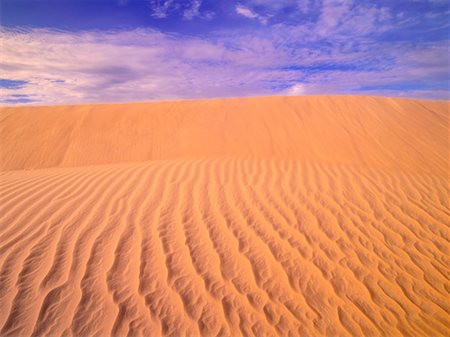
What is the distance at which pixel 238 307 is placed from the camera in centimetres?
277

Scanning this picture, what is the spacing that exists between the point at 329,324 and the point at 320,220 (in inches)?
65.4

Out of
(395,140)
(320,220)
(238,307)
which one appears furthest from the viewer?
(395,140)

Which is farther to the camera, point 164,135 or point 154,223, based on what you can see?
point 164,135

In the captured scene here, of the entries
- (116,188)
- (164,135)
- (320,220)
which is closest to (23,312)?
(116,188)

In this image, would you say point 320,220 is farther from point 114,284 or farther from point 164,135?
point 164,135

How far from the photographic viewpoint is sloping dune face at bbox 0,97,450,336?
2.66m

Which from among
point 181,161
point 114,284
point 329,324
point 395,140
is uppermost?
point 114,284

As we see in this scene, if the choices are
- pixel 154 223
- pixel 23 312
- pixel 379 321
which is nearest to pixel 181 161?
pixel 154 223

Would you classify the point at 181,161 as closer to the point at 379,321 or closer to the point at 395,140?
the point at 379,321

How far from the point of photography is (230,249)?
3480 mm

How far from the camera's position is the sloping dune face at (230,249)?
2658 millimetres

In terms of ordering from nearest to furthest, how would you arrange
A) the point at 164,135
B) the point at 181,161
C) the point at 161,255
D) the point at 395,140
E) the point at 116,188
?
the point at 161,255, the point at 116,188, the point at 181,161, the point at 395,140, the point at 164,135

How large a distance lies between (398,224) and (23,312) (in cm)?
460

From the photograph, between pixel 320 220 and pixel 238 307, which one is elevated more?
pixel 238 307
